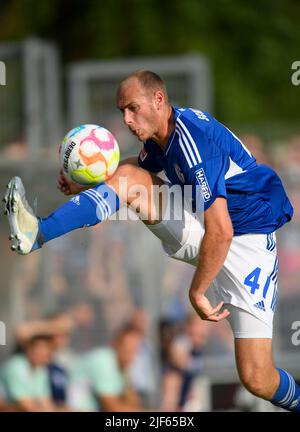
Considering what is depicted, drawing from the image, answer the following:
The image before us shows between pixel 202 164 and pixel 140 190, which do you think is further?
pixel 140 190

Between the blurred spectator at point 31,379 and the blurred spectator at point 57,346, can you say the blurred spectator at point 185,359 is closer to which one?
the blurred spectator at point 57,346

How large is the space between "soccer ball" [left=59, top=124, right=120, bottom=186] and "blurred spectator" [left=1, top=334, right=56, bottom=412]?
408cm

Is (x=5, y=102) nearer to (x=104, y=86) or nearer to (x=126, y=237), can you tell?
(x=104, y=86)

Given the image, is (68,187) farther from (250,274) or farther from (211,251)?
(250,274)

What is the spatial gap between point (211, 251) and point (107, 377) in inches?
177

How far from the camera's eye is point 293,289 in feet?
41.0

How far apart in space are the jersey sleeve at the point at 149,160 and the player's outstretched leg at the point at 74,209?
0.17 metres

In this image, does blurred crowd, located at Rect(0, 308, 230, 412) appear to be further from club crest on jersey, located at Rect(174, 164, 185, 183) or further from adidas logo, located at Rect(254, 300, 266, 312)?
club crest on jersey, located at Rect(174, 164, 185, 183)

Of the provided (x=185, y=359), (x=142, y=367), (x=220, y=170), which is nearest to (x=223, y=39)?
(x=185, y=359)

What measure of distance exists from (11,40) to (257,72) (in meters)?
3.69

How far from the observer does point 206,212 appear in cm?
821

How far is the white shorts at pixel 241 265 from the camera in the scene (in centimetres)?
879

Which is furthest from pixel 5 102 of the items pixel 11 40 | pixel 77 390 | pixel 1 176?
pixel 11 40

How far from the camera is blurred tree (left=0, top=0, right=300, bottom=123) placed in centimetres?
1755
